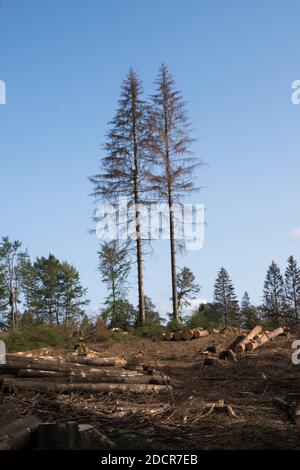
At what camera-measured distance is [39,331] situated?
72.8 feet

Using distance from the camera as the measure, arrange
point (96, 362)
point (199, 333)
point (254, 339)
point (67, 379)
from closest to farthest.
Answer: point (67, 379)
point (96, 362)
point (254, 339)
point (199, 333)

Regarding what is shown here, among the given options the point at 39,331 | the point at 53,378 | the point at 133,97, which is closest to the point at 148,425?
the point at 53,378

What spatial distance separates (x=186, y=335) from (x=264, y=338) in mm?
4391

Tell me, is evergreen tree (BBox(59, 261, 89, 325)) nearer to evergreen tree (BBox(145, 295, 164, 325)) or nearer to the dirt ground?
evergreen tree (BBox(145, 295, 164, 325))

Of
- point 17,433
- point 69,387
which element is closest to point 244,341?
point 69,387

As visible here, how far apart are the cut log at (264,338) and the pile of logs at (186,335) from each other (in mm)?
3527

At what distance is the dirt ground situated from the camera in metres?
7.23

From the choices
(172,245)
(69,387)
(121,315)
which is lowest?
(69,387)

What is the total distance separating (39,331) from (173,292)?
346 inches

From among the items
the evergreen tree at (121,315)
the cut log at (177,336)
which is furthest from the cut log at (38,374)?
the evergreen tree at (121,315)

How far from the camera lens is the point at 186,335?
2391 centimetres

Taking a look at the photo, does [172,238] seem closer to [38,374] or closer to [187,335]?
[187,335]

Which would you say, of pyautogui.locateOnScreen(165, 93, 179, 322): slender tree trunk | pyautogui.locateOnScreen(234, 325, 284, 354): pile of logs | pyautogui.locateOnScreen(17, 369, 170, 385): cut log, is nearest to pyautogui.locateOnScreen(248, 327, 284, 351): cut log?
pyautogui.locateOnScreen(234, 325, 284, 354): pile of logs
